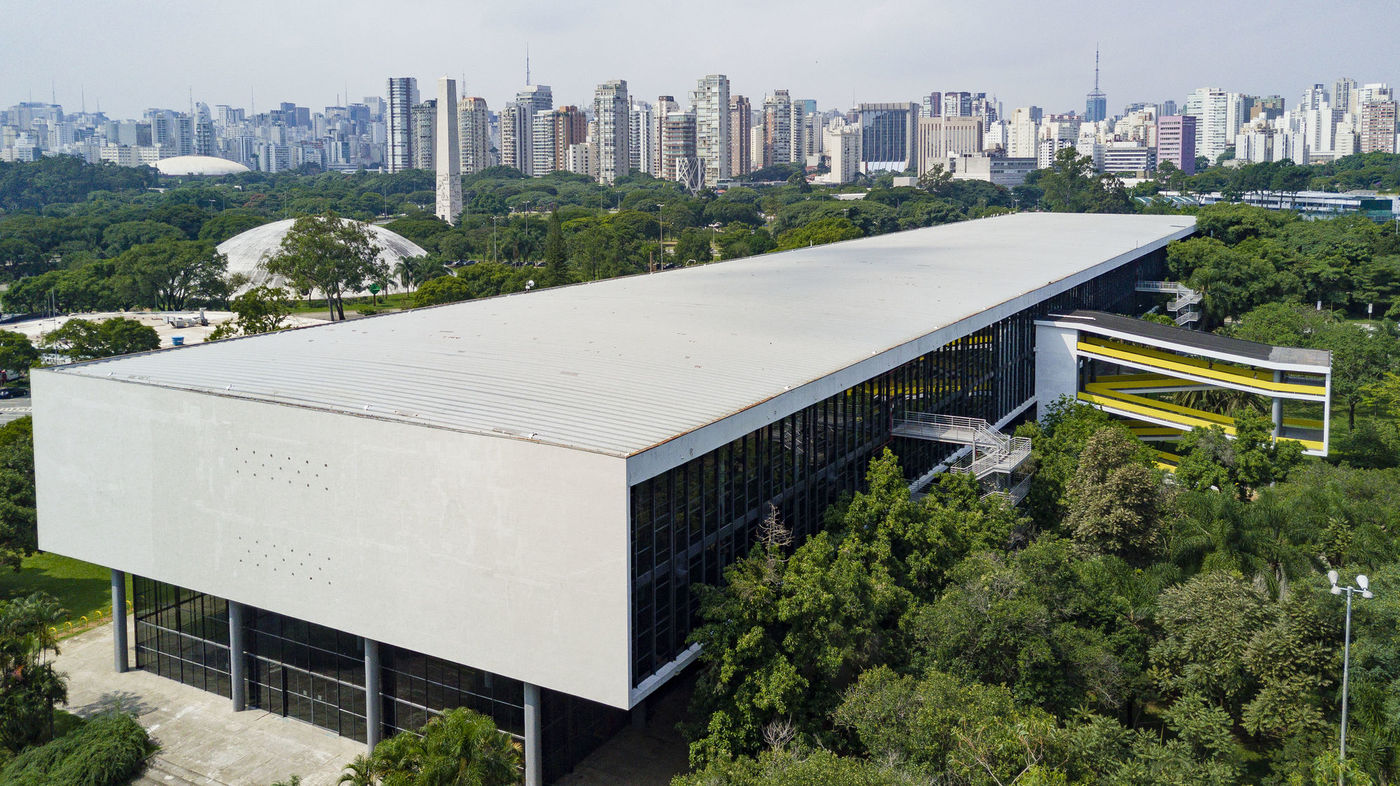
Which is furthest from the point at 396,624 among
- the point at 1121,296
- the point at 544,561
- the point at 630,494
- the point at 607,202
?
the point at 607,202

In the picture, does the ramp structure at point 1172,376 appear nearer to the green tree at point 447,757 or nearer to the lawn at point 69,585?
the green tree at point 447,757

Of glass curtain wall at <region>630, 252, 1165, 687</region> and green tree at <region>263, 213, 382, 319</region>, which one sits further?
green tree at <region>263, 213, 382, 319</region>

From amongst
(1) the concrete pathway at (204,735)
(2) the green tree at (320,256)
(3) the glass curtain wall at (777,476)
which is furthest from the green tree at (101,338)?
(3) the glass curtain wall at (777,476)

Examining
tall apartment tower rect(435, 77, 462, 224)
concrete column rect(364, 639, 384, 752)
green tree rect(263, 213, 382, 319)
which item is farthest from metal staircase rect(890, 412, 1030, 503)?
tall apartment tower rect(435, 77, 462, 224)

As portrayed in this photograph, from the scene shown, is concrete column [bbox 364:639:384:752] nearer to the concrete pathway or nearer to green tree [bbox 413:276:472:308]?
the concrete pathway

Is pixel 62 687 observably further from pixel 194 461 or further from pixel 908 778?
pixel 908 778

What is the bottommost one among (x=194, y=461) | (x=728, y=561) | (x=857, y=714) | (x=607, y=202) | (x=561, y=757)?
(x=561, y=757)
